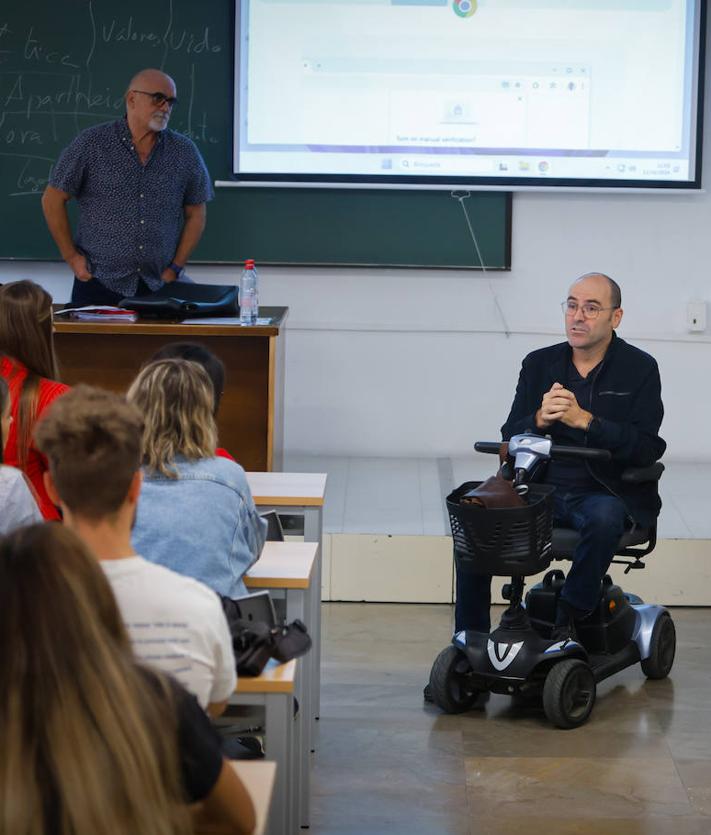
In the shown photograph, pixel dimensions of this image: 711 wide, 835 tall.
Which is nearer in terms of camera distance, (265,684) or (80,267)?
(265,684)

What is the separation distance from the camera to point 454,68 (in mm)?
5875

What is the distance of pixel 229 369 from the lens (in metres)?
4.67

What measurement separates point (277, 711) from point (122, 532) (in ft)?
1.95

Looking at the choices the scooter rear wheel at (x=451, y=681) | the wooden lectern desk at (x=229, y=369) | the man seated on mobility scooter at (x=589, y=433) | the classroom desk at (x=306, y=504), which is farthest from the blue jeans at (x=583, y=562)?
the wooden lectern desk at (x=229, y=369)

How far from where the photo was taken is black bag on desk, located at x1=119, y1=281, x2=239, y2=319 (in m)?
4.49

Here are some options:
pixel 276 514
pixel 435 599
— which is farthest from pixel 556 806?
pixel 435 599

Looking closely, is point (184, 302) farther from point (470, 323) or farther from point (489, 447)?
point (470, 323)

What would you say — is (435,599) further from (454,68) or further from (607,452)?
(454,68)

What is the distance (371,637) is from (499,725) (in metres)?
0.88

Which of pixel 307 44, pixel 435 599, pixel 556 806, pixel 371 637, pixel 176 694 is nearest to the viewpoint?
pixel 176 694

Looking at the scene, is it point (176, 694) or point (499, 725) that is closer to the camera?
point (176, 694)

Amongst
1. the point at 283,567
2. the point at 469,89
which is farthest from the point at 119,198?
the point at 283,567

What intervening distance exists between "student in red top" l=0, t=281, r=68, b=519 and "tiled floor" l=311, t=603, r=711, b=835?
41.0 inches

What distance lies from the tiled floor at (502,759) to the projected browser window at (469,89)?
8.66ft
